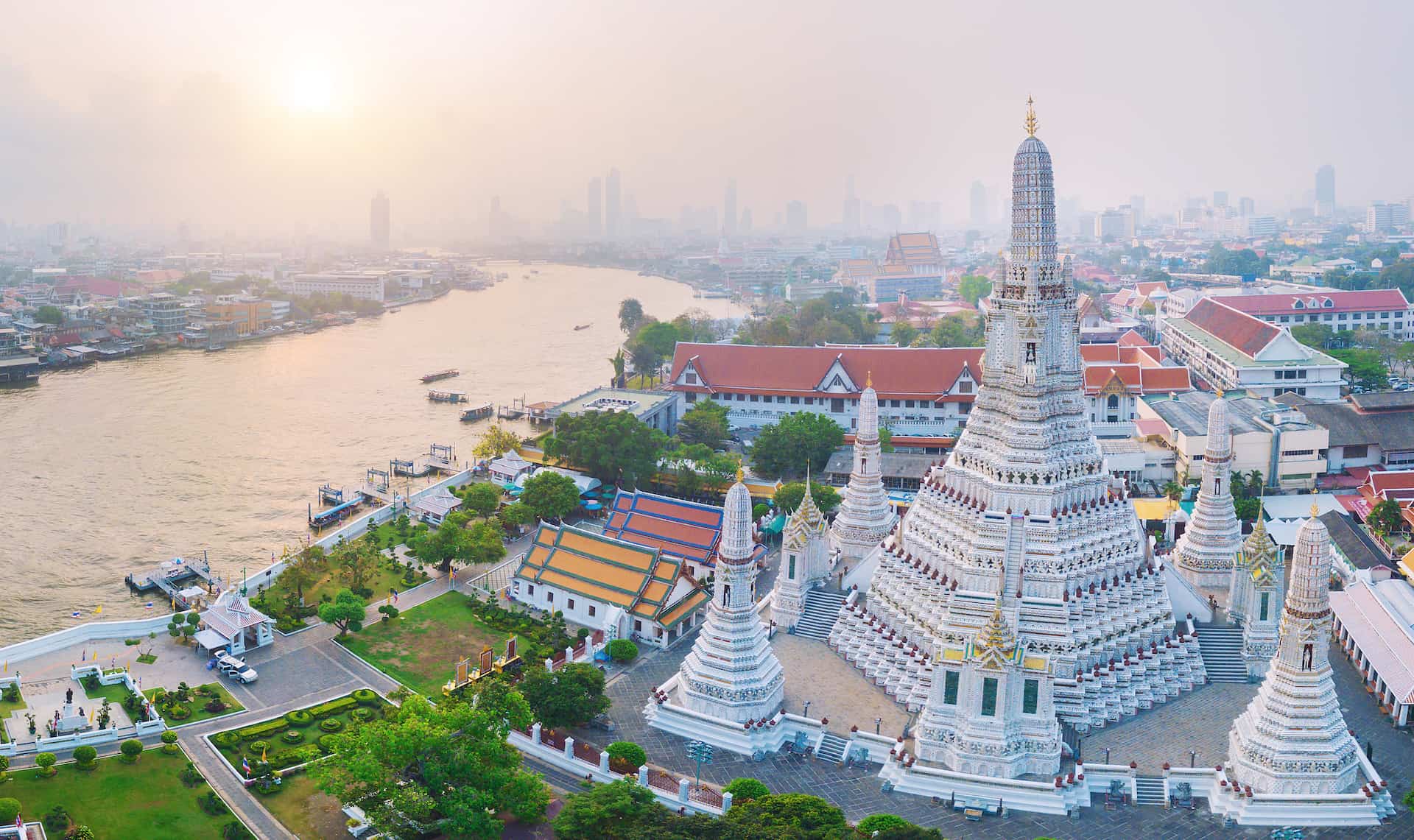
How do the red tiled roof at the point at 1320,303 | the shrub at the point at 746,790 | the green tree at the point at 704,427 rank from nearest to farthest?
the shrub at the point at 746,790 → the green tree at the point at 704,427 → the red tiled roof at the point at 1320,303

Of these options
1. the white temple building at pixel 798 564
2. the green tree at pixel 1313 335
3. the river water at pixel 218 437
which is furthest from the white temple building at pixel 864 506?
the green tree at pixel 1313 335

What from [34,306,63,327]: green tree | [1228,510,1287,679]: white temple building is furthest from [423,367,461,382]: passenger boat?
[1228,510,1287,679]: white temple building

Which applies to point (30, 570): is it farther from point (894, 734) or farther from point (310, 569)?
point (894, 734)

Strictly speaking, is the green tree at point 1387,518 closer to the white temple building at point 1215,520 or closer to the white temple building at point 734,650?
the white temple building at point 1215,520

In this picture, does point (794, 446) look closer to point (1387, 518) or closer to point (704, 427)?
point (704, 427)

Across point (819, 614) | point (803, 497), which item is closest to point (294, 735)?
point (819, 614)

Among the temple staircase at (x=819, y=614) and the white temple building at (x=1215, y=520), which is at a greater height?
the white temple building at (x=1215, y=520)

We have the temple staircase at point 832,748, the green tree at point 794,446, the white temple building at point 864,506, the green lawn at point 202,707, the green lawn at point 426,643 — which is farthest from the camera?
the green tree at point 794,446
